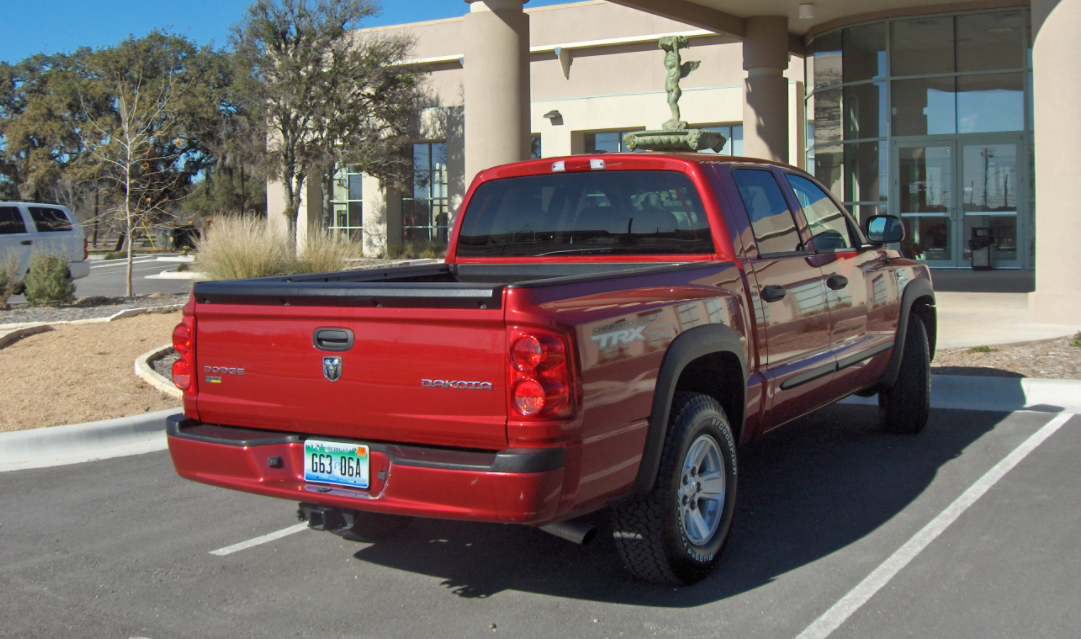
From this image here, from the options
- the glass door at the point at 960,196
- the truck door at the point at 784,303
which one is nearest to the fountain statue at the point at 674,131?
the glass door at the point at 960,196

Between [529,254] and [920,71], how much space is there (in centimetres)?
1728

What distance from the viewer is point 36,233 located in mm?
17094

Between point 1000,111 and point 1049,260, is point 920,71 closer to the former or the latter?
point 1000,111

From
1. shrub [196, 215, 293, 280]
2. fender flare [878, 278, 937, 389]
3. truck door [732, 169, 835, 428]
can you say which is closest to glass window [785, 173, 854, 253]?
truck door [732, 169, 835, 428]

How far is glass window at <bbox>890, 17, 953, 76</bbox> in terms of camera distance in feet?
63.8

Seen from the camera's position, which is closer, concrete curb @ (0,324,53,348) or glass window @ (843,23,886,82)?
concrete curb @ (0,324,53,348)

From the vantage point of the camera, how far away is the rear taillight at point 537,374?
10.7ft

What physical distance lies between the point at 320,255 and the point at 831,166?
1243cm

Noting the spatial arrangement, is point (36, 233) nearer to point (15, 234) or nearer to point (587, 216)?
point (15, 234)

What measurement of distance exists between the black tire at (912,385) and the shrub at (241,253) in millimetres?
9489

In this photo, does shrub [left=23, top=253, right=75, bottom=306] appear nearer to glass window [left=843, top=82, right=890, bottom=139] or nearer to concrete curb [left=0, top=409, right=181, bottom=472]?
concrete curb [left=0, top=409, right=181, bottom=472]

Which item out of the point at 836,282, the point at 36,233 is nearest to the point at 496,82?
the point at 836,282

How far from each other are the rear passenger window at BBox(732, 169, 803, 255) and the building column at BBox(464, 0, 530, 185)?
7.81 m

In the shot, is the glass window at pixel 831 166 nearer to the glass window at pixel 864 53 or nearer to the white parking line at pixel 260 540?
the glass window at pixel 864 53
